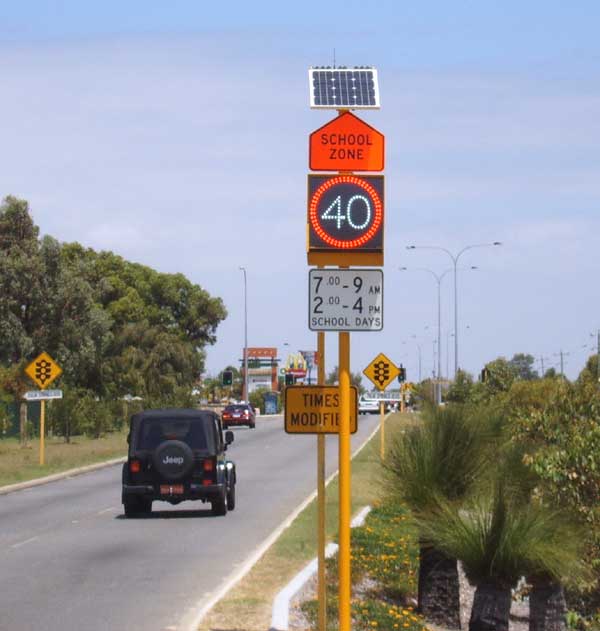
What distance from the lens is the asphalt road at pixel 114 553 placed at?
12.9 m

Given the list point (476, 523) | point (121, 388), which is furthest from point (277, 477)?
point (121, 388)

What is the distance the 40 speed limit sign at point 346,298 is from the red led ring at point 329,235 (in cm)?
21

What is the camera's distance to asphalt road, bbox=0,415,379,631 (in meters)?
12.9

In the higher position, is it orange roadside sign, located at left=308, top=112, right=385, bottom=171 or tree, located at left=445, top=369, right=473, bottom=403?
orange roadside sign, located at left=308, top=112, right=385, bottom=171

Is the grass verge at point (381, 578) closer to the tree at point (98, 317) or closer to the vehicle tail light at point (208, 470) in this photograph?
the vehicle tail light at point (208, 470)

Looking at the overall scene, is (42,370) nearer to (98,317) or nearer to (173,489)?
(173,489)

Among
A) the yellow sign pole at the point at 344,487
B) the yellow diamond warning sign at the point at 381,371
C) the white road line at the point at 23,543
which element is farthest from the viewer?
the yellow diamond warning sign at the point at 381,371

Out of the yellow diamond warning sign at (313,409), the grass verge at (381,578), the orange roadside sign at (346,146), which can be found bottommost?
the grass verge at (381,578)

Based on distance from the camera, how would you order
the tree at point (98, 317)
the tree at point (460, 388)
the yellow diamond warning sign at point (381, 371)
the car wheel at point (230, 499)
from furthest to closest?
the tree at point (98, 317) → the tree at point (460, 388) → the yellow diamond warning sign at point (381, 371) → the car wheel at point (230, 499)

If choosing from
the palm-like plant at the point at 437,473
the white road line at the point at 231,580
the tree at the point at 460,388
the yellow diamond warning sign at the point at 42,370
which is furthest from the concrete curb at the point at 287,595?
the tree at the point at 460,388

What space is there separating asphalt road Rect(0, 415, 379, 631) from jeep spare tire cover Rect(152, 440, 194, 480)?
868mm

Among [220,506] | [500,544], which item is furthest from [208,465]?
[500,544]

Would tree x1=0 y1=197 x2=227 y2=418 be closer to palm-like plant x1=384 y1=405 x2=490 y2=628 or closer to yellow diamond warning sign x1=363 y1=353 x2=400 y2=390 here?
yellow diamond warning sign x1=363 y1=353 x2=400 y2=390

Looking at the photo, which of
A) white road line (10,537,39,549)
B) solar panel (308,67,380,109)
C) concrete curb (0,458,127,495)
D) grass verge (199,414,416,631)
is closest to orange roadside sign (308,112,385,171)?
solar panel (308,67,380,109)
